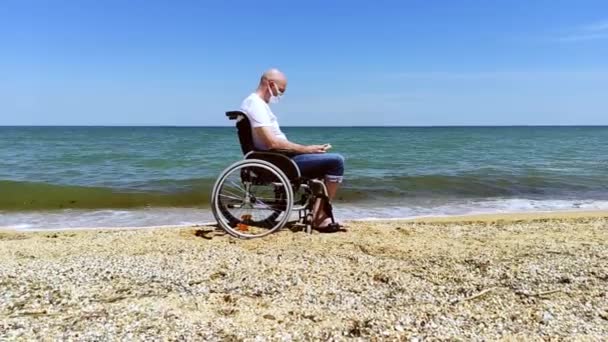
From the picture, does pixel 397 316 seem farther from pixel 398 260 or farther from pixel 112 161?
pixel 112 161

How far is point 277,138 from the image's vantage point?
439 cm

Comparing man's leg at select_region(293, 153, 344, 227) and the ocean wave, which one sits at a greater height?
man's leg at select_region(293, 153, 344, 227)

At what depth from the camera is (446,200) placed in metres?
9.62

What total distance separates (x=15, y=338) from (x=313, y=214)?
9.05 ft

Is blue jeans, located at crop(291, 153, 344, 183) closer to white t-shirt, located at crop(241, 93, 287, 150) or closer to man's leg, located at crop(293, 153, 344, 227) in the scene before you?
man's leg, located at crop(293, 153, 344, 227)

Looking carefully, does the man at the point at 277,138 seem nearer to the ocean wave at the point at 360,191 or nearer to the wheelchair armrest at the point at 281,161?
the wheelchair armrest at the point at 281,161

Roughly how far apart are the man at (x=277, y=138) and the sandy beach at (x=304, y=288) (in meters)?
0.59

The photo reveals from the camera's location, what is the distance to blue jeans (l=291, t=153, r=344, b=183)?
4504 millimetres

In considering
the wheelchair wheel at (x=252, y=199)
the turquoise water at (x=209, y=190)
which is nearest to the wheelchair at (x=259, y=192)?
the wheelchair wheel at (x=252, y=199)

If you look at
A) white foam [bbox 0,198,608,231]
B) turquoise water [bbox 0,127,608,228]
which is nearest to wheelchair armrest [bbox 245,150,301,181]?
white foam [bbox 0,198,608,231]

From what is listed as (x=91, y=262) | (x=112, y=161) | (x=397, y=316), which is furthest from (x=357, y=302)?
(x=112, y=161)

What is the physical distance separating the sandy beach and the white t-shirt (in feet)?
2.98

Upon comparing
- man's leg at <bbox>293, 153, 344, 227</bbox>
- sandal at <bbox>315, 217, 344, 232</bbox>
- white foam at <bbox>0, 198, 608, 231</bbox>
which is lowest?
white foam at <bbox>0, 198, 608, 231</bbox>

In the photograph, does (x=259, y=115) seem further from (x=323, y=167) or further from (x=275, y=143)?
(x=323, y=167)
